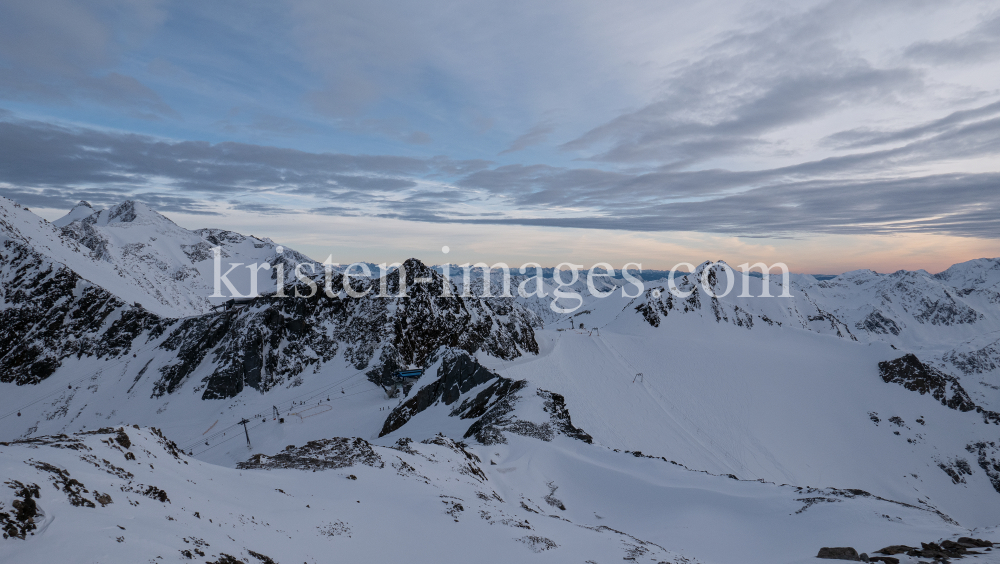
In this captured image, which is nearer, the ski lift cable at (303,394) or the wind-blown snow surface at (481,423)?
the wind-blown snow surface at (481,423)

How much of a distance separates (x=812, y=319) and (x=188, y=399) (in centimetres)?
20227

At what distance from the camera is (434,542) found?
1468cm

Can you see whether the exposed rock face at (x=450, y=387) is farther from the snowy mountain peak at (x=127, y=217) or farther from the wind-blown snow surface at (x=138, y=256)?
the snowy mountain peak at (x=127, y=217)

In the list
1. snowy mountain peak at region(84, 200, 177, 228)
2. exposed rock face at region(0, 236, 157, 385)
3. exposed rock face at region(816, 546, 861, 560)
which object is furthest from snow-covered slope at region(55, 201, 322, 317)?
exposed rock face at region(816, 546, 861, 560)

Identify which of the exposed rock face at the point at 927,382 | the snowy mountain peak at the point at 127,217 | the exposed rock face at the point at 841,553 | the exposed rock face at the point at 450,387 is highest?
the snowy mountain peak at the point at 127,217

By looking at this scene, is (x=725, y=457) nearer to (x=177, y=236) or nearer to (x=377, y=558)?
(x=377, y=558)

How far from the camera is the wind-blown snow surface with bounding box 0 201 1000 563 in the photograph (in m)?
14.9

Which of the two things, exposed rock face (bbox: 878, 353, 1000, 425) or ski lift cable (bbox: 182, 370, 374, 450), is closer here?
ski lift cable (bbox: 182, 370, 374, 450)

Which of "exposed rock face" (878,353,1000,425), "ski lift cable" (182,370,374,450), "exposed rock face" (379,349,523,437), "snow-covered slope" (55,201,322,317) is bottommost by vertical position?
"exposed rock face" (878,353,1000,425)

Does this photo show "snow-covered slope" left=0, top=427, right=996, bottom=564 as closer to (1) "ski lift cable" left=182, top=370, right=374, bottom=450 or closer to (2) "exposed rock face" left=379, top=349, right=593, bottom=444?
(2) "exposed rock face" left=379, top=349, right=593, bottom=444

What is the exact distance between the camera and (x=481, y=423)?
37875mm

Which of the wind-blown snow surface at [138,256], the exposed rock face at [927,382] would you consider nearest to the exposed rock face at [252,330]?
the wind-blown snow surface at [138,256]

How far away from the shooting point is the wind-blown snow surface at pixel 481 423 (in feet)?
49.0

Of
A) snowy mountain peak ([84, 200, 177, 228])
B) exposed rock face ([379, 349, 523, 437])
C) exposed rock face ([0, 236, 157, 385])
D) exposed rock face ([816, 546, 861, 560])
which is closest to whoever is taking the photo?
exposed rock face ([816, 546, 861, 560])
